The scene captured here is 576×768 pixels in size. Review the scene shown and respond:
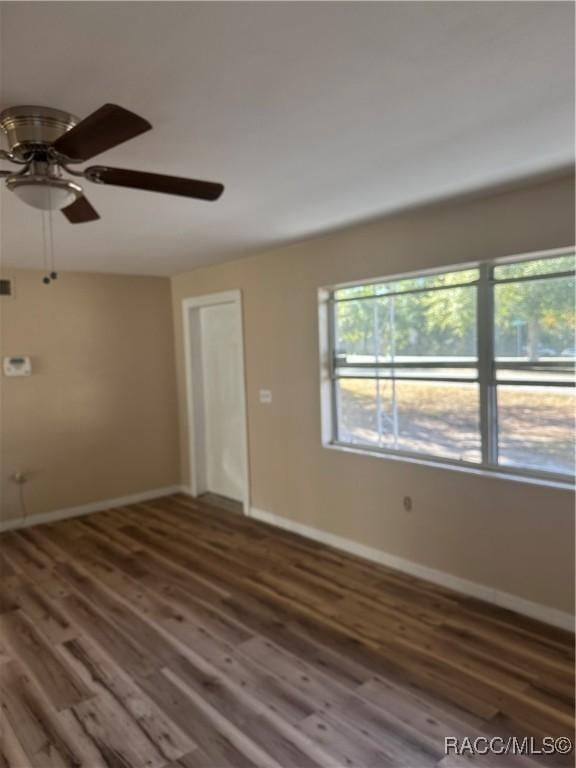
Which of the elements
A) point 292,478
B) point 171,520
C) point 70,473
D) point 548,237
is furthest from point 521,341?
point 70,473

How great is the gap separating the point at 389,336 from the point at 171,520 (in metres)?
2.75

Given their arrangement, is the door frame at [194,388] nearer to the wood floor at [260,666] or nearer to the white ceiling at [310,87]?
the wood floor at [260,666]

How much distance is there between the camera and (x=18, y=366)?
15.8 ft

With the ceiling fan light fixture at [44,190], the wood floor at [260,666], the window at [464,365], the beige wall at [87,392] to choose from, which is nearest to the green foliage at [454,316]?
the window at [464,365]

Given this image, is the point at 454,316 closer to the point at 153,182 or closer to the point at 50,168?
the point at 153,182

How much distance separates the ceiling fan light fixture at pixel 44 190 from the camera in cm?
184

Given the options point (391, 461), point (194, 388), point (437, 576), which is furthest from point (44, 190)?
point (194, 388)

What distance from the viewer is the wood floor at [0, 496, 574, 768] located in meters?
2.13

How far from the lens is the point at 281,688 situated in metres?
2.47

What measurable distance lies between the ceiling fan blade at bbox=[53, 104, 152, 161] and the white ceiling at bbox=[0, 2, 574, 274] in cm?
20

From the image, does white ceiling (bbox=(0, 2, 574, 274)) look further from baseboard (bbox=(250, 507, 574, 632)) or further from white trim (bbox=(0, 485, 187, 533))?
white trim (bbox=(0, 485, 187, 533))

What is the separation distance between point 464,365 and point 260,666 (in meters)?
2.10

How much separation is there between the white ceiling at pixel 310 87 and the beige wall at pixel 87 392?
7.45 feet

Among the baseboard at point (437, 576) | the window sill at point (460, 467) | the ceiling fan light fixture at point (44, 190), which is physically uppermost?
the ceiling fan light fixture at point (44, 190)
